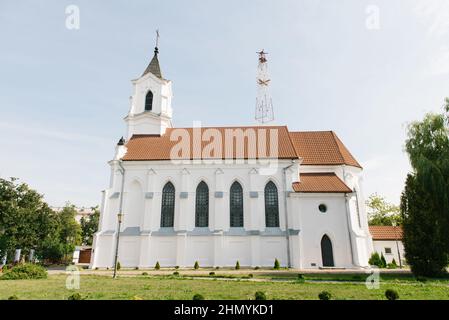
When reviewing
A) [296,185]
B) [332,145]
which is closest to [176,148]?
[296,185]

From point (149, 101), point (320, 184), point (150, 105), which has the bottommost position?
point (320, 184)

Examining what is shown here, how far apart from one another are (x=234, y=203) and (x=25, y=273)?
56.5 feet

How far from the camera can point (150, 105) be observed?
34125 millimetres

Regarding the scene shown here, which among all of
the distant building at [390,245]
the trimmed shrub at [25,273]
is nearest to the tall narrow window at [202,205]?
the trimmed shrub at [25,273]

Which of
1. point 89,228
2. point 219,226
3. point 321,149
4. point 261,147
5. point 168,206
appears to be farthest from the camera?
point 89,228

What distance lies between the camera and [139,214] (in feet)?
92.8

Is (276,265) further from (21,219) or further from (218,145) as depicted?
(21,219)

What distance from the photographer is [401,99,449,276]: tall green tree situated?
17828mm

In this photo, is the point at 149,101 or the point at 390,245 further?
the point at 390,245

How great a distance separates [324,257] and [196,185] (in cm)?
1358

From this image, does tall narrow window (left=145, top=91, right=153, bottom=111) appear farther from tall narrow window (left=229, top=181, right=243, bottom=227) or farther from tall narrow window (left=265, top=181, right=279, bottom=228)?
tall narrow window (left=265, top=181, right=279, bottom=228)

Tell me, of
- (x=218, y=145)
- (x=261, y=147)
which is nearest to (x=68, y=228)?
(x=218, y=145)

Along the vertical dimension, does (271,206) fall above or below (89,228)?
below

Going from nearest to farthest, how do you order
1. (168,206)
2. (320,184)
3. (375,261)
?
(375,261) < (320,184) < (168,206)
